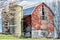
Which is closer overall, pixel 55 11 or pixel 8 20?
pixel 8 20

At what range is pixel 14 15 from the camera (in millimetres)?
7332

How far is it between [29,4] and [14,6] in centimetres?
70

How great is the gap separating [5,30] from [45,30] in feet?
5.48

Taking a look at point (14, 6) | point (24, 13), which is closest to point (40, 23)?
point (24, 13)

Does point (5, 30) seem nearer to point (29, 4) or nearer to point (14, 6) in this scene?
point (14, 6)

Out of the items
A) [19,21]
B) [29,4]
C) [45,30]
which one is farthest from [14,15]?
[45,30]

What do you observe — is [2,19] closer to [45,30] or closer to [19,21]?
[19,21]

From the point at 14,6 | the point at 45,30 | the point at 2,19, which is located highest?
the point at 14,6

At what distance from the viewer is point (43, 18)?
7.48 metres

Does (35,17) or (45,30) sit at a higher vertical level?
(35,17)

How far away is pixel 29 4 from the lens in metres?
7.57

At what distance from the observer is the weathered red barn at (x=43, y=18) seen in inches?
289

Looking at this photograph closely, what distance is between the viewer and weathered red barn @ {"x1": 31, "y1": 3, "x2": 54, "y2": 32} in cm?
734

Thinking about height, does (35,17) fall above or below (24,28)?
above
